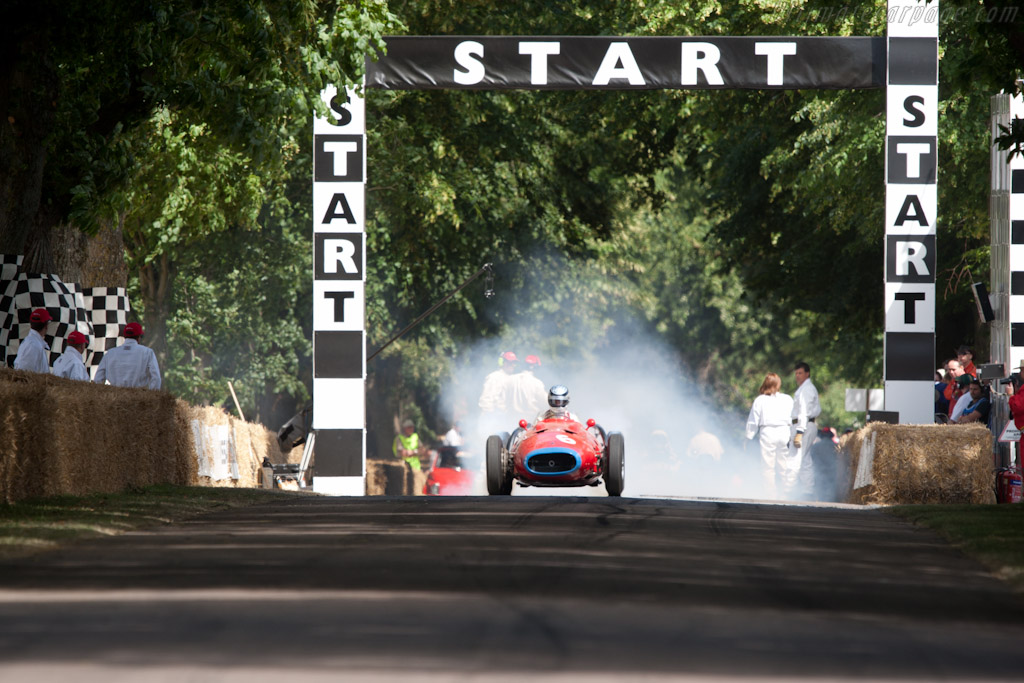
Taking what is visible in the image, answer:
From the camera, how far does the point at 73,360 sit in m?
16.7

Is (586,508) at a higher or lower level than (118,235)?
lower

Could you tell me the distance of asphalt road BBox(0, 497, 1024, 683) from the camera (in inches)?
216

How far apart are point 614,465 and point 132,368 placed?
539 cm

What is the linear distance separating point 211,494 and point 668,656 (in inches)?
392

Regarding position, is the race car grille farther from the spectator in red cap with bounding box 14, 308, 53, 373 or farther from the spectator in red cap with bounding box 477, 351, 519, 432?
the spectator in red cap with bounding box 14, 308, 53, 373

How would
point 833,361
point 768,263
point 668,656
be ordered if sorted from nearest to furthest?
1. point 668,656
2. point 768,263
3. point 833,361

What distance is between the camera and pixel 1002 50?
46.2ft

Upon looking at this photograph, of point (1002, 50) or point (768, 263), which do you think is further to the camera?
point (768, 263)

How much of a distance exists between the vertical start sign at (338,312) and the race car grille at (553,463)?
3.10m

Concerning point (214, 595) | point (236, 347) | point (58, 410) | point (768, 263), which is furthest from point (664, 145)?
point (214, 595)

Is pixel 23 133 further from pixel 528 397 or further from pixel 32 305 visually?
pixel 528 397

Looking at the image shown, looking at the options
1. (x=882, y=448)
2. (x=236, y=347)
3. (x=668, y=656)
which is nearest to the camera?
(x=668, y=656)

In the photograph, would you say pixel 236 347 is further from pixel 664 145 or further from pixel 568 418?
pixel 568 418

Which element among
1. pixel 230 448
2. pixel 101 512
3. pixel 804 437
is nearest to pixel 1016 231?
pixel 804 437
